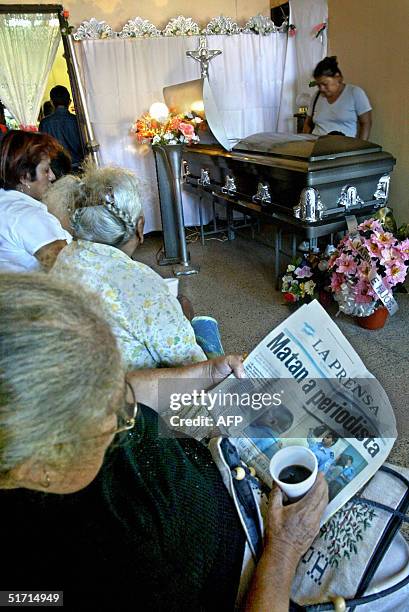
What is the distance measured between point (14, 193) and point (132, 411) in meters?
1.41

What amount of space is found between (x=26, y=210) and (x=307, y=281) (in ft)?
5.44

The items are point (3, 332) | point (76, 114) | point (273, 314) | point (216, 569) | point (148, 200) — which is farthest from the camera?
point (148, 200)

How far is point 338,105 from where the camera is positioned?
11.0ft

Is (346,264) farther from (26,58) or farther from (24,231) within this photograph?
(26,58)

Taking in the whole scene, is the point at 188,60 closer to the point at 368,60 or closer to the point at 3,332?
the point at 368,60

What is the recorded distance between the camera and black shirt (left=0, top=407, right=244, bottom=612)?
59 cm

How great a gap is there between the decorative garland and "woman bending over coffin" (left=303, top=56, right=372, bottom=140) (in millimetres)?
1351

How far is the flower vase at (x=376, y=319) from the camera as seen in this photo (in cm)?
246

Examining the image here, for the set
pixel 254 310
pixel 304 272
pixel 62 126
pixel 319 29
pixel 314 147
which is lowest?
pixel 254 310

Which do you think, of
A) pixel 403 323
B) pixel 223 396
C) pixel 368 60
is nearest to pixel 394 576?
pixel 223 396

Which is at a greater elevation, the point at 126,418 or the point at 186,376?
the point at 126,418

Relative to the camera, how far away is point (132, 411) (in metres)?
0.76

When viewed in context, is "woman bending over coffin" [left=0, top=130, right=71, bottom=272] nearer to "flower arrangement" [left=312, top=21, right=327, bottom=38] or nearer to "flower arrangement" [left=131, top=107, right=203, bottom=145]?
"flower arrangement" [left=131, top=107, right=203, bottom=145]

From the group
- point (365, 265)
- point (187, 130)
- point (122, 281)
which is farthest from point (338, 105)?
point (122, 281)
